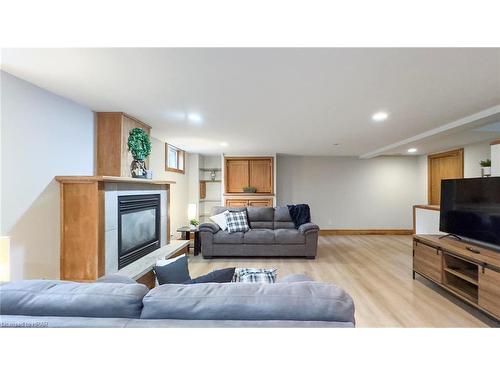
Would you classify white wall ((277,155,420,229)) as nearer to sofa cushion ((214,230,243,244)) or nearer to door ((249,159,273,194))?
door ((249,159,273,194))

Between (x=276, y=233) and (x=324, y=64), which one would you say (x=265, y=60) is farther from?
(x=276, y=233)

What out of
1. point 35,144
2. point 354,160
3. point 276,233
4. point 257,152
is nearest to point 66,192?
point 35,144

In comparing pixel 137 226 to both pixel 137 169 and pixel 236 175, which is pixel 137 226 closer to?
pixel 137 169

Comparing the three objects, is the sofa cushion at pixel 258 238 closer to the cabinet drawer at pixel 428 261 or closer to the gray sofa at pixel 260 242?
the gray sofa at pixel 260 242

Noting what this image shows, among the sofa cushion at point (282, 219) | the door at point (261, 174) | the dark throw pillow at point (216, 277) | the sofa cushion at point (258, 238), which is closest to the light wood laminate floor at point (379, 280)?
the sofa cushion at point (258, 238)

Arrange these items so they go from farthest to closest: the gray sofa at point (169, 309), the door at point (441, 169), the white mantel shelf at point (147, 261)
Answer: the door at point (441, 169) < the white mantel shelf at point (147, 261) < the gray sofa at point (169, 309)

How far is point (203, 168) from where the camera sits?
706 centimetres

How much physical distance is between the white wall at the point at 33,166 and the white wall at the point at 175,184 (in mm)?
1925

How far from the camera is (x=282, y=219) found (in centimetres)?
532

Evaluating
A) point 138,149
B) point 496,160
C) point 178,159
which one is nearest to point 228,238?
point 138,149

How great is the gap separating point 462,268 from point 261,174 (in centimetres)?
457

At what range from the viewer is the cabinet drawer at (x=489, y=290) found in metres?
2.22

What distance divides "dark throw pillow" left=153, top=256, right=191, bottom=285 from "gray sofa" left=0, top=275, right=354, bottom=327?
2.00 feet

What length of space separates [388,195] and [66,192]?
7331 mm
